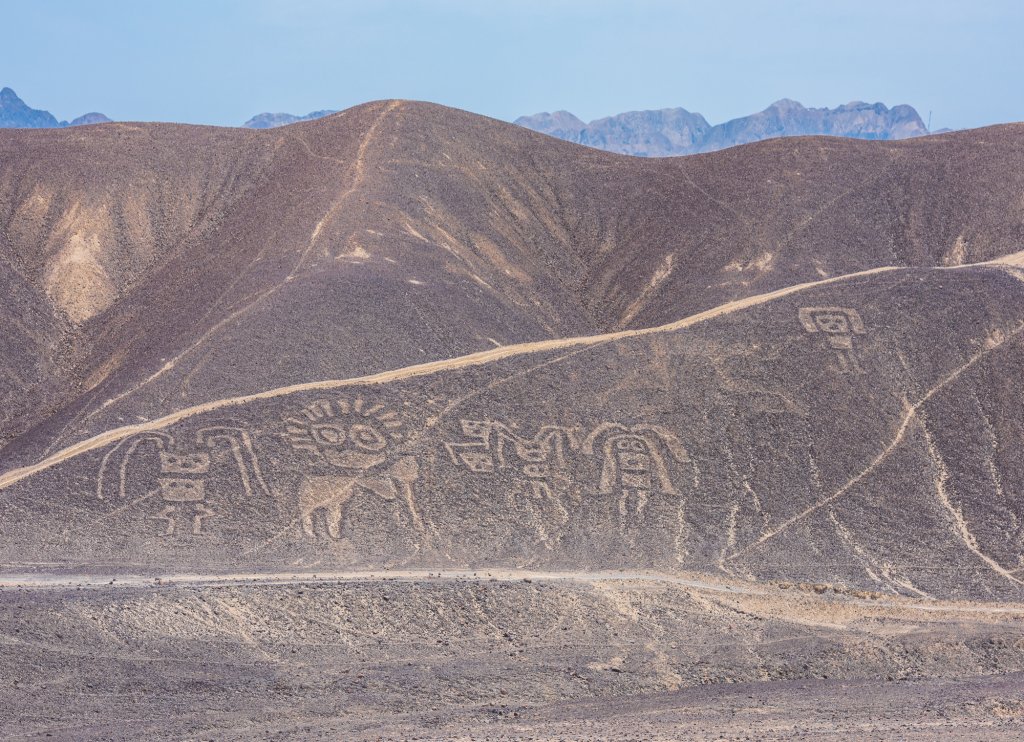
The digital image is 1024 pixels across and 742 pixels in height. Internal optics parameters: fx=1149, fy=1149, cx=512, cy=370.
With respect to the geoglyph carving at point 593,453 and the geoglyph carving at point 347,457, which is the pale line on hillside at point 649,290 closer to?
the geoglyph carving at point 593,453

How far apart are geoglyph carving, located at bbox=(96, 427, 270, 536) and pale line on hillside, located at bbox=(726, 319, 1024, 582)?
14.7m

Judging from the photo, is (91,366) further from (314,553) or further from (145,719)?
(145,719)

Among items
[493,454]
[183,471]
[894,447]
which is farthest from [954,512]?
[183,471]

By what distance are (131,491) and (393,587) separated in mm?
9712

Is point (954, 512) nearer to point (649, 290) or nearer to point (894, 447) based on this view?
point (894, 447)

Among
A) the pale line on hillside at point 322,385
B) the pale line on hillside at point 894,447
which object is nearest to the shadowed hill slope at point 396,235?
the pale line on hillside at point 322,385

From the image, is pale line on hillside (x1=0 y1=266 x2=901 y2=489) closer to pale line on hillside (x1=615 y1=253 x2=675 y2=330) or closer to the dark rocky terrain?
the dark rocky terrain

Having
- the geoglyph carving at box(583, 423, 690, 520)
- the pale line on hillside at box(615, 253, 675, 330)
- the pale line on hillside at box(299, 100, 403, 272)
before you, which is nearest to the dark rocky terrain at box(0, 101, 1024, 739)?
the geoglyph carving at box(583, 423, 690, 520)

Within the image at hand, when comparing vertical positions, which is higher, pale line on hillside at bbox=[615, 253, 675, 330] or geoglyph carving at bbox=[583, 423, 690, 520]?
pale line on hillside at bbox=[615, 253, 675, 330]

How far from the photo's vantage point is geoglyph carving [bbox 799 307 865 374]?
39219mm

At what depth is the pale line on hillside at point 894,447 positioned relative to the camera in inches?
1314

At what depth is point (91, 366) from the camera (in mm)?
50375

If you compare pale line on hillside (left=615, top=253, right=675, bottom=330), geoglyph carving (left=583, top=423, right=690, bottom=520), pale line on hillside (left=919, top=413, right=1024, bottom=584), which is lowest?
pale line on hillside (left=919, top=413, right=1024, bottom=584)

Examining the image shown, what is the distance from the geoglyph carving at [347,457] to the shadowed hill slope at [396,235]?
6.50 m
